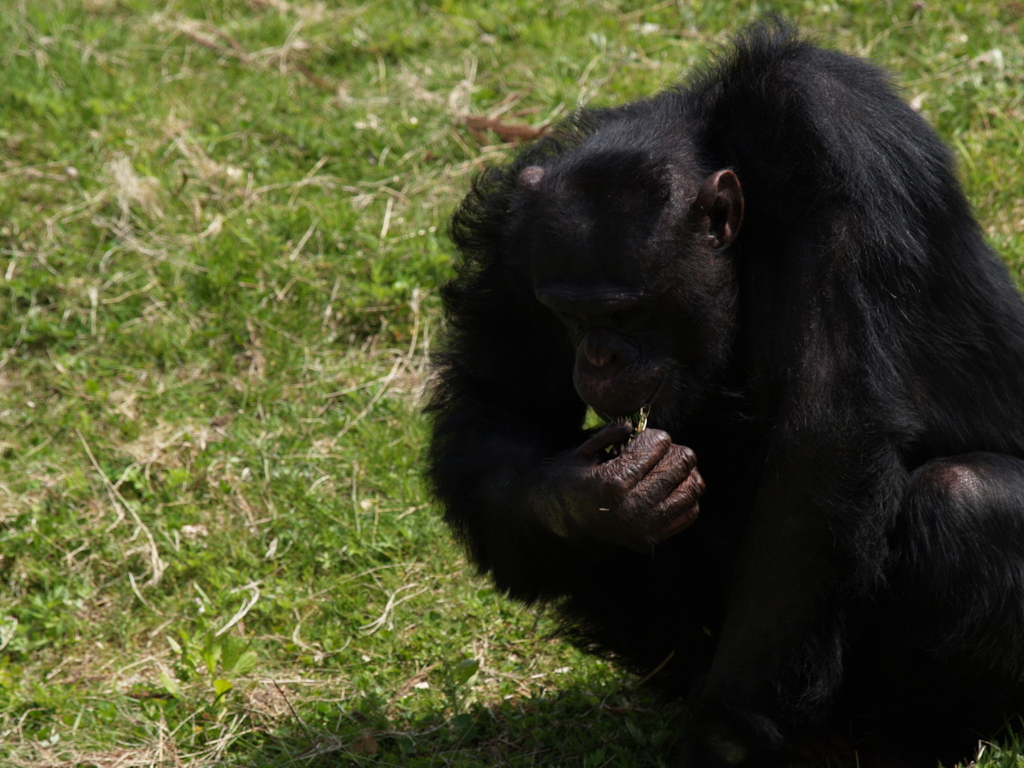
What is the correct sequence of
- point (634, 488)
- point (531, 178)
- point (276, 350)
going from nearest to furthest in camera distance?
point (634, 488)
point (531, 178)
point (276, 350)

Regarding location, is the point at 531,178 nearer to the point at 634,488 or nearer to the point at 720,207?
the point at 720,207

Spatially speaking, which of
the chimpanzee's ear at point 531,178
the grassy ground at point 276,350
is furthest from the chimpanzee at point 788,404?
the grassy ground at point 276,350

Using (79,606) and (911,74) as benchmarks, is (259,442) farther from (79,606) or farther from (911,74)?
(911,74)

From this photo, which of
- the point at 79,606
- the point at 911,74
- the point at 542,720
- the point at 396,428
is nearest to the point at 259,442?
the point at 396,428

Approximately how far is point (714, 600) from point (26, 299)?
17.6ft

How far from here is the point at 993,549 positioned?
435 cm

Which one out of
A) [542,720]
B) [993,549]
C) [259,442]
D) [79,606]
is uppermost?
[993,549]

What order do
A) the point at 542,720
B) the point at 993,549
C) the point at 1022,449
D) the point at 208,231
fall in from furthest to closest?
1. the point at 208,231
2. the point at 542,720
3. the point at 1022,449
4. the point at 993,549

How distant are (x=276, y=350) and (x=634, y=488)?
13.4 ft

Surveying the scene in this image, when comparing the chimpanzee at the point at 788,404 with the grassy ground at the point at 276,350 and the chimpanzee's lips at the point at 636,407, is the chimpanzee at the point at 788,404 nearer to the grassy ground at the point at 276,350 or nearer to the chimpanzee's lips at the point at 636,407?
the chimpanzee's lips at the point at 636,407

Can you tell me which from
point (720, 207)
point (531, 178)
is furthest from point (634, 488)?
point (531, 178)

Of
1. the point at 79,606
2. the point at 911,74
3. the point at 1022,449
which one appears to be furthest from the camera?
the point at 911,74

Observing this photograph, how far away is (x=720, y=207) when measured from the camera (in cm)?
452

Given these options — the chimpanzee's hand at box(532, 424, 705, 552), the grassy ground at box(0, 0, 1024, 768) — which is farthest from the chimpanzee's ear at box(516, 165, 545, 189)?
the grassy ground at box(0, 0, 1024, 768)
